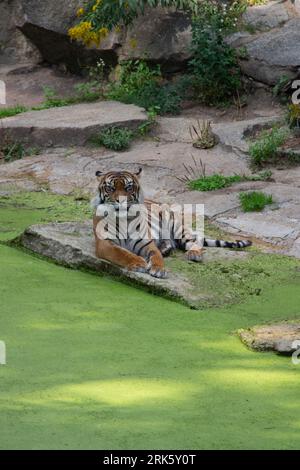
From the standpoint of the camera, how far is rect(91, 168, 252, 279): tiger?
302 inches

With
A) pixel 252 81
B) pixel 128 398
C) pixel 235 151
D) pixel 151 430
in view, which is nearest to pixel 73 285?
pixel 128 398

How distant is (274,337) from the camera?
610 centimetres

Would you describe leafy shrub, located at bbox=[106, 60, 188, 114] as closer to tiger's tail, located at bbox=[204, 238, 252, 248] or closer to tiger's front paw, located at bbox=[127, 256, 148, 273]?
tiger's tail, located at bbox=[204, 238, 252, 248]

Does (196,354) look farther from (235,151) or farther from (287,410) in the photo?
(235,151)

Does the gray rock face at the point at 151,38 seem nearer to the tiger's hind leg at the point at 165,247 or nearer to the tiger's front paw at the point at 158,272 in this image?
the tiger's hind leg at the point at 165,247

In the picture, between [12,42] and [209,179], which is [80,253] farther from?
[12,42]

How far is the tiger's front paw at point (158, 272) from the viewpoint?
7.47 meters

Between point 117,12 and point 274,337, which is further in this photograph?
point 117,12

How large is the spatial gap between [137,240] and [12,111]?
5996 mm

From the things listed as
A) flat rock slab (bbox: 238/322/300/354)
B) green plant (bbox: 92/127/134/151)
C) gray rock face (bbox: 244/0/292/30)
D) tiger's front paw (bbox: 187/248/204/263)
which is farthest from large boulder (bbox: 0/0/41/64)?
flat rock slab (bbox: 238/322/300/354)

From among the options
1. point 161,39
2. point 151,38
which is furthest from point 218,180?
point 151,38

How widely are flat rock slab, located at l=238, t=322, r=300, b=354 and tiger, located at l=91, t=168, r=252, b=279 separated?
135 centimetres

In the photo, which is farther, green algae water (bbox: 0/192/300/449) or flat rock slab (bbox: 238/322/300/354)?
flat rock slab (bbox: 238/322/300/354)

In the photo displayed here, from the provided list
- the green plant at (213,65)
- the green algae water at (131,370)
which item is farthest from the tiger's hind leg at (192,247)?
the green plant at (213,65)
